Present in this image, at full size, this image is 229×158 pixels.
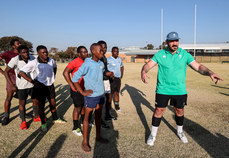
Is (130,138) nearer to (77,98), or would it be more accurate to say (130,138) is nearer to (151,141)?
(151,141)

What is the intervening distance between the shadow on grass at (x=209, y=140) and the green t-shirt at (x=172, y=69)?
3.76 feet

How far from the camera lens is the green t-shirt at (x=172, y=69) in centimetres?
302

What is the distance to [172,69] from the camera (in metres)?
3.03

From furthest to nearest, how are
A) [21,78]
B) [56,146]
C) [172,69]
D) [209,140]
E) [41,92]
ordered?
[21,78] → [41,92] → [209,140] → [56,146] → [172,69]

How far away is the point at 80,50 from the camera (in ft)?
11.9

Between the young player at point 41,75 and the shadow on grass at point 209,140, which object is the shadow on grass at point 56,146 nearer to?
the young player at point 41,75

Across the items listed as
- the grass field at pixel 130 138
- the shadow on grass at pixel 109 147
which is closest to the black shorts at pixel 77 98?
the grass field at pixel 130 138

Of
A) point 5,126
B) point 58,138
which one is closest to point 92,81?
point 58,138

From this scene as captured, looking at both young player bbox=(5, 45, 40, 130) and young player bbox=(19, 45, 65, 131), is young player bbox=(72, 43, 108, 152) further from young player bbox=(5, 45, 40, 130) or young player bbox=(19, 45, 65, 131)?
young player bbox=(5, 45, 40, 130)

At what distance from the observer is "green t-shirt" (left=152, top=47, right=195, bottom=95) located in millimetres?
3023

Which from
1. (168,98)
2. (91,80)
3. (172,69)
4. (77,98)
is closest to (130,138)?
(168,98)

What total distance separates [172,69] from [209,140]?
1.77 meters

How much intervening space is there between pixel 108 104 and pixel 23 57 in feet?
8.50

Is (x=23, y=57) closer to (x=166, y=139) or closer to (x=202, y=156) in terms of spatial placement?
(x=166, y=139)
